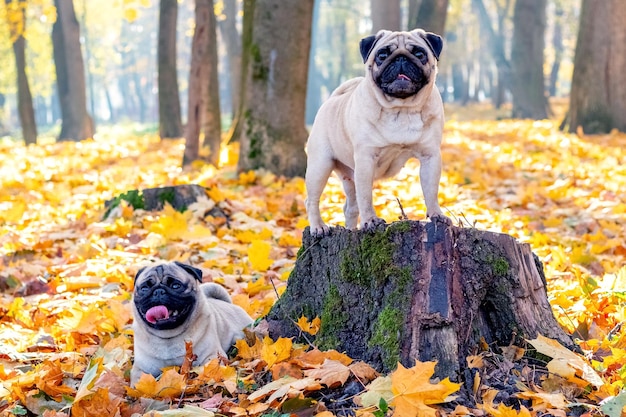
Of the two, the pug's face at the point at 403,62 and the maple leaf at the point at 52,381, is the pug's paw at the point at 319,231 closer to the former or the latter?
the pug's face at the point at 403,62

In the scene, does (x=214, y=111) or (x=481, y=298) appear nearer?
(x=481, y=298)

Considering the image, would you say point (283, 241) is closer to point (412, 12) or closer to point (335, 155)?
point (335, 155)

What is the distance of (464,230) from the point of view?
320 centimetres

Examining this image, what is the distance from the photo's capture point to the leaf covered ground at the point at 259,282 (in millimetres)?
2877

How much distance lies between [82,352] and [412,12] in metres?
16.2

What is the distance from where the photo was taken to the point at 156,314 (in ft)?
11.2

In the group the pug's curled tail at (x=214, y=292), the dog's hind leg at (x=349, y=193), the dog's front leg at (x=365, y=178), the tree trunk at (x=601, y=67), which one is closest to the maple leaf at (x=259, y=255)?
the pug's curled tail at (x=214, y=292)

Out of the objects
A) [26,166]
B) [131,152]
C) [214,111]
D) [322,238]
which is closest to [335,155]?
[322,238]

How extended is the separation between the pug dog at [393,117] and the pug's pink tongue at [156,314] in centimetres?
90

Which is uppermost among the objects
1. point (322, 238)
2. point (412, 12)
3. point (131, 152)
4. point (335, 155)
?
point (412, 12)

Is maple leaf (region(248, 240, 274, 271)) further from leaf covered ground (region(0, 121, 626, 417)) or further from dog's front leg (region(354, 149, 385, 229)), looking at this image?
dog's front leg (region(354, 149, 385, 229))

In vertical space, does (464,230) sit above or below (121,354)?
above

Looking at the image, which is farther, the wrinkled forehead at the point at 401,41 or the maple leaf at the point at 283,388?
the wrinkled forehead at the point at 401,41

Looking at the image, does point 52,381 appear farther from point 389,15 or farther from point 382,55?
point 389,15
